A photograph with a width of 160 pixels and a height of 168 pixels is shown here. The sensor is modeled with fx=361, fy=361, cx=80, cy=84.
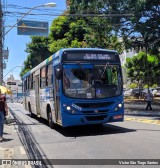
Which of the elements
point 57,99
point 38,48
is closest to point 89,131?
point 57,99

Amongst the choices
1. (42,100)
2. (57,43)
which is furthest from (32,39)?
(42,100)

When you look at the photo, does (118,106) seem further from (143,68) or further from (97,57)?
(143,68)

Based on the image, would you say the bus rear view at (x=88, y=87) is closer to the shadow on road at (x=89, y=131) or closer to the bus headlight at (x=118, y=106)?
the bus headlight at (x=118, y=106)

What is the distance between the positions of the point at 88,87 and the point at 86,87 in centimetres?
7

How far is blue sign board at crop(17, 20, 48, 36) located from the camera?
23.3 meters

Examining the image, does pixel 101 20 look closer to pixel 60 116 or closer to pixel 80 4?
pixel 80 4

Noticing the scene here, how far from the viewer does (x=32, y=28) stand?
77.3ft

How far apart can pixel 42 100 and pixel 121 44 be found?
14869mm

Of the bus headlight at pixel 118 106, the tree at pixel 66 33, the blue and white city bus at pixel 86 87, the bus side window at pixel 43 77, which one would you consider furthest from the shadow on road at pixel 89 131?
the tree at pixel 66 33

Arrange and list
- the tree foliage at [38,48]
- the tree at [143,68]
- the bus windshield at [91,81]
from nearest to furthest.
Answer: the bus windshield at [91,81]
the tree at [143,68]
the tree foliage at [38,48]

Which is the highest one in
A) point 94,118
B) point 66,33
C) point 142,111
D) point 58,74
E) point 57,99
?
point 66,33

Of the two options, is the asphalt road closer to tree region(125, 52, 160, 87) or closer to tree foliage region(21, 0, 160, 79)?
tree foliage region(21, 0, 160, 79)

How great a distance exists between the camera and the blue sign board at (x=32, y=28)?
2326cm

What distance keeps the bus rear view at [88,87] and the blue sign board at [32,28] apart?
10251 mm
